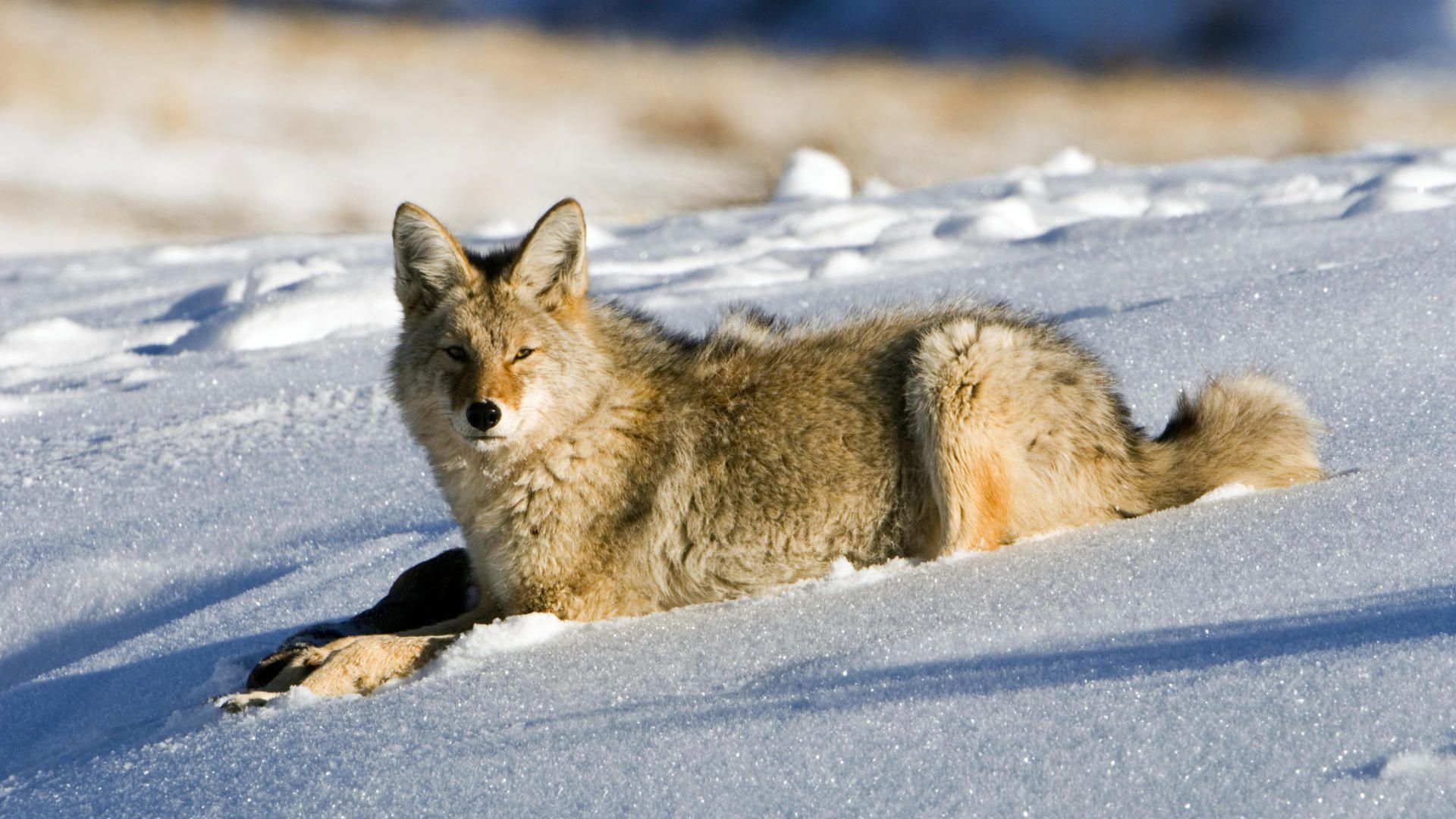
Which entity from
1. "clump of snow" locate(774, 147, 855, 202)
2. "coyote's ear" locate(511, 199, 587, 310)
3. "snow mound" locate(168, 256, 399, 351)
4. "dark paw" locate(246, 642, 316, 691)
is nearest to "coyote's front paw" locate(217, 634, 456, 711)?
"dark paw" locate(246, 642, 316, 691)

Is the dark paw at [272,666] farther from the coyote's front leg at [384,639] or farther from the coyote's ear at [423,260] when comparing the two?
the coyote's ear at [423,260]

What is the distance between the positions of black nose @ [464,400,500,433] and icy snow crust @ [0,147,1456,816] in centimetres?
60

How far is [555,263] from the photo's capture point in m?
4.46

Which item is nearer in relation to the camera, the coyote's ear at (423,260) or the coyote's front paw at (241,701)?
the coyote's front paw at (241,701)

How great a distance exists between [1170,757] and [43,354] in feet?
25.4

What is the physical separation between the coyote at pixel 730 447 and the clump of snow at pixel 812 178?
28.2 feet

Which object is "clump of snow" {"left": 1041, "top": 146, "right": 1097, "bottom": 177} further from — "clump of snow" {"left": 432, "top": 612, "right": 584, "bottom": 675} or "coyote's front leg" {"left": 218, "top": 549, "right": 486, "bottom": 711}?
"clump of snow" {"left": 432, "top": 612, "right": 584, "bottom": 675}

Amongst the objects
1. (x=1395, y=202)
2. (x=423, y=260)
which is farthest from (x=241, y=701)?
(x=1395, y=202)

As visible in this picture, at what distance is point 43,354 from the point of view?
832 centimetres

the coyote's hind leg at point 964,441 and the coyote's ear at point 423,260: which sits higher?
the coyote's ear at point 423,260

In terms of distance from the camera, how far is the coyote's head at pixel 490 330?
13.6 ft

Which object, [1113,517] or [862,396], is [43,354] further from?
[1113,517]

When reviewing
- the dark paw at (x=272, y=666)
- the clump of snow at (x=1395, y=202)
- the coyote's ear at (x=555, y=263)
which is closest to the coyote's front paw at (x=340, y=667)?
the dark paw at (x=272, y=666)

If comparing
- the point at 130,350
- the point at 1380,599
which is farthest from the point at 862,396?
the point at 130,350
